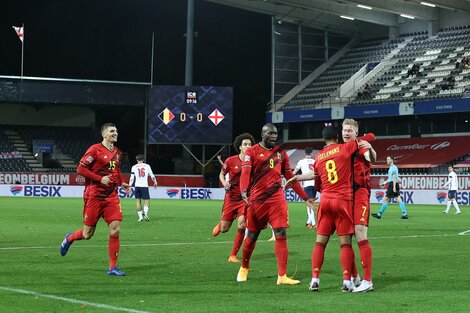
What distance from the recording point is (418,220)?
30.3 metres

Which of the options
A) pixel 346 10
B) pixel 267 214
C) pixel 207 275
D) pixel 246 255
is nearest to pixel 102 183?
pixel 207 275

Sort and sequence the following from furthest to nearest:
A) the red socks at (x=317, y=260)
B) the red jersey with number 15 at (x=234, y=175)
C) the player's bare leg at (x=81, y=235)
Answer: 1. the red jersey with number 15 at (x=234, y=175)
2. the player's bare leg at (x=81, y=235)
3. the red socks at (x=317, y=260)

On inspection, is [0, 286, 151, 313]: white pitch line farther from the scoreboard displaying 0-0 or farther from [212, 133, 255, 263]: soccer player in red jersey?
the scoreboard displaying 0-0

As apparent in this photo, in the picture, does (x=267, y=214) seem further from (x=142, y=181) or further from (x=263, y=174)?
(x=142, y=181)

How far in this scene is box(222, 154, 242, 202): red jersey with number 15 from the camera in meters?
16.8

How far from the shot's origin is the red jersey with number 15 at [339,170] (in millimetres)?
11359

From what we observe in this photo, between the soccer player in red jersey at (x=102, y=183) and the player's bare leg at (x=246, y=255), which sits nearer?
the player's bare leg at (x=246, y=255)

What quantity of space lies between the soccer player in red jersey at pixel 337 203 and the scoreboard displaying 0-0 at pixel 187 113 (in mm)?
40245

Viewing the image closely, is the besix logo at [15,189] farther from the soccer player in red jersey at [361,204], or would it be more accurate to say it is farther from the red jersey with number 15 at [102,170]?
the soccer player in red jersey at [361,204]

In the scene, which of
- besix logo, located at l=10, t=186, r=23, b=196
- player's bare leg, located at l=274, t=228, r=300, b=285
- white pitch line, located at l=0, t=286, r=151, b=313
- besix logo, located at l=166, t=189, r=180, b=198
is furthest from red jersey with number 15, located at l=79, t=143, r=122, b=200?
besix logo, located at l=10, t=186, r=23, b=196

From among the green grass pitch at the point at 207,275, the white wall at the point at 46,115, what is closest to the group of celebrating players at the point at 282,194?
the green grass pitch at the point at 207,275

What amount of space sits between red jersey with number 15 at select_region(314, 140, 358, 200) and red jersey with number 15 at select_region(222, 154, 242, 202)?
5429mm

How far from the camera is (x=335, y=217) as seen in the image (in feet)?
37.7

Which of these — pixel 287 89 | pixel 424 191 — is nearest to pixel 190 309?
pixel 424 191
